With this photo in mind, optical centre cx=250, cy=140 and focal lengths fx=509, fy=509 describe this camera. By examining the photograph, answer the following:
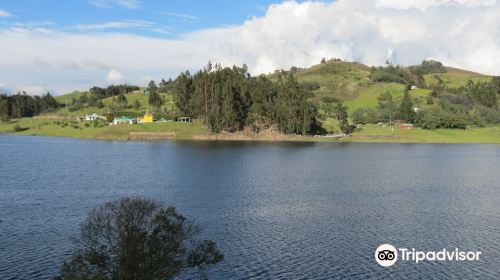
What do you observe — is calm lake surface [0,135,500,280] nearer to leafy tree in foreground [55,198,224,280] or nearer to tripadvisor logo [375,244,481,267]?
tripadvisor logo [375,244,481,267]

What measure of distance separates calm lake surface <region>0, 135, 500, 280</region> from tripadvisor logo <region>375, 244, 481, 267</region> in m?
1.01

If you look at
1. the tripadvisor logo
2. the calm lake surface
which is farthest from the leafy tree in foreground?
the tripadvisor logo

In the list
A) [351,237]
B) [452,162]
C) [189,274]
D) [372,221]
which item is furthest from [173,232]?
[452,162]

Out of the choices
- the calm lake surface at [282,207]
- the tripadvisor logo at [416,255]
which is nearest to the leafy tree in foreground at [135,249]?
the calm lake surface at [282,207]

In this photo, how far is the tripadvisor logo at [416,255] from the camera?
48.3 metres

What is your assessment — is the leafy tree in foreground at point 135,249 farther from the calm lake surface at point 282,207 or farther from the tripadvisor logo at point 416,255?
the tripadvisor logo at point 416,255

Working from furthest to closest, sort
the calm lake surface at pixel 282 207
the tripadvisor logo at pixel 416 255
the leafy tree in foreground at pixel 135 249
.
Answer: the tripadvisor logo at pixel 416 255
the calm lake surface at pixel 282 207
the leafy tree in foreground at pixel 135 249

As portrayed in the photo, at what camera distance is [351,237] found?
183 ft

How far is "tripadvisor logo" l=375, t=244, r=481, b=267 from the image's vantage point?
159 feet

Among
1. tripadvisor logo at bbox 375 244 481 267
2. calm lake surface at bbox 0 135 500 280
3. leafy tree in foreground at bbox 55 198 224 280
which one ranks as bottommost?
tripadvisor logo at bbox 375 244 481 267

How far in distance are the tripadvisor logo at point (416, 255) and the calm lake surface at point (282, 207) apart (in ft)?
3.33

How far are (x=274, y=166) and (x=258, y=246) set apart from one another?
6870 cm

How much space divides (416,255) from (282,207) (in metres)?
24.2

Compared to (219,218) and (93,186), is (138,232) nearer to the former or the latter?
(219,218)
